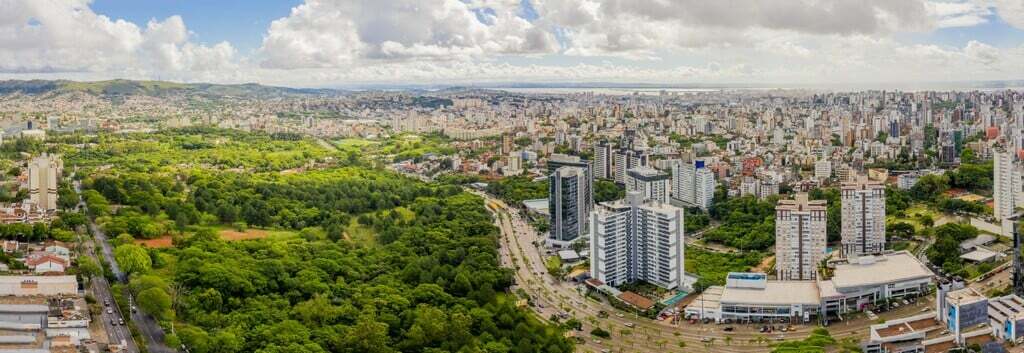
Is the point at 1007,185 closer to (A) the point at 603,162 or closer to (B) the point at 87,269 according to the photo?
(A) the point at 603,162

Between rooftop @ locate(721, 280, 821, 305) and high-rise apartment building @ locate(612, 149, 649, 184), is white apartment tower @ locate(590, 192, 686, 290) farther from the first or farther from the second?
high-rise apartment building @ locate(612, 149, 649, 184)

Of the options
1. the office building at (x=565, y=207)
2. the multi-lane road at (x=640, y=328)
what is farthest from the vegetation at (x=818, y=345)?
the office building at (x=565, y=207)

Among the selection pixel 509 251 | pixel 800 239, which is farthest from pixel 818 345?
pixel 509 251

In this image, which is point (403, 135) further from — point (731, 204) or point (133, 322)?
point (133, 322)

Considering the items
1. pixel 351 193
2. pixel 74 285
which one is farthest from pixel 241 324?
pixel 351 193

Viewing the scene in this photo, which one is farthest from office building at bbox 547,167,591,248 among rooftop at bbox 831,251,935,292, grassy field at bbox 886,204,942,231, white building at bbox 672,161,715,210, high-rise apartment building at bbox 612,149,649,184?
high-rise apartment building at bbox 612,149,649,184
